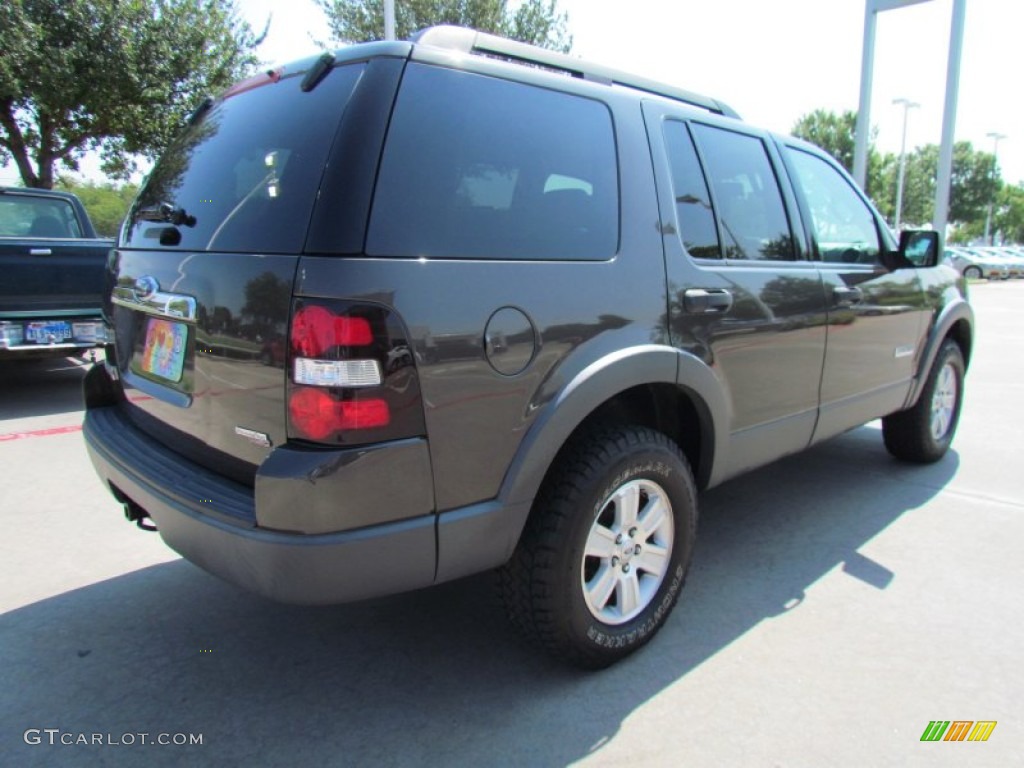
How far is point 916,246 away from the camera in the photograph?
3949 mm

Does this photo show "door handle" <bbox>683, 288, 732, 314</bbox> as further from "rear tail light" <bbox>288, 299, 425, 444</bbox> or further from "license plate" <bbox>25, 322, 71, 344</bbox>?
"license plate" <bbox>25, 322, 71, 344</bbox>

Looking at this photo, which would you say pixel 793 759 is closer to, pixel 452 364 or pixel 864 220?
pixel 452 364

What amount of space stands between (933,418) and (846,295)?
174 centimetres

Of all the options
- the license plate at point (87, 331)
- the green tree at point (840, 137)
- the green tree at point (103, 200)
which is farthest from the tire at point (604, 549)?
the green tree at point (840, 137)

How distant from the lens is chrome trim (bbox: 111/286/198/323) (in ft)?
7.02

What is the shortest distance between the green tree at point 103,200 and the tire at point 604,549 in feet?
60.2

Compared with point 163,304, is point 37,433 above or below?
below

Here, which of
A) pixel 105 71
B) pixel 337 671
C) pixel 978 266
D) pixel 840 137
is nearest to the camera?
pixel 337 671

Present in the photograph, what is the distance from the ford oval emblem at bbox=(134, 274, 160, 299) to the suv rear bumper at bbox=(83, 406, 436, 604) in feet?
1.92

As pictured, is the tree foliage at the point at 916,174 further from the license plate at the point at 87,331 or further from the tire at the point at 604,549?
the tire at the point at 604,549

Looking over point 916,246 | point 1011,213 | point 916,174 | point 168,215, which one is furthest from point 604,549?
point 1011,213

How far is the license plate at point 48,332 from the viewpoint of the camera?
6.01 metres

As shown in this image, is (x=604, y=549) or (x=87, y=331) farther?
(x=87, y=331)

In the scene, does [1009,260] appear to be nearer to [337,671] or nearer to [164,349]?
[337,671]
